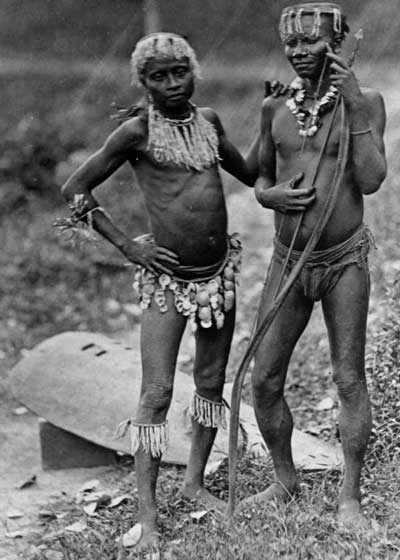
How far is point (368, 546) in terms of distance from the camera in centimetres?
387

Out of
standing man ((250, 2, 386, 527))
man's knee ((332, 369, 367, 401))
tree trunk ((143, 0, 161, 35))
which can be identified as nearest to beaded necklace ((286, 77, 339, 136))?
standing man ((250, 2, 386, 527))

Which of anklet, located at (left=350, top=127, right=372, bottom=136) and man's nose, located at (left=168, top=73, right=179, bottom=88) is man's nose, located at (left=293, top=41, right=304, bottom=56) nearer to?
anklet, located at (left=350, top=127, right=372, bottom=136)

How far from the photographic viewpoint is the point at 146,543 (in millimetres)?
4246

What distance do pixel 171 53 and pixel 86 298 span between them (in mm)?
5239

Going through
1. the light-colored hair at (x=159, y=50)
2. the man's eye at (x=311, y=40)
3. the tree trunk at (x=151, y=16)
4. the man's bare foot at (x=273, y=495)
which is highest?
the tree trunk at (x=151, y=16)

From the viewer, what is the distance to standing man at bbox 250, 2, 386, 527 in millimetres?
3855

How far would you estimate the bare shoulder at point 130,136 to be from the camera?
4215mm

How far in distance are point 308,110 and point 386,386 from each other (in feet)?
6.05

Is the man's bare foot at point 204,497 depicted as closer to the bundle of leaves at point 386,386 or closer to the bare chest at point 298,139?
the bundle of leaves at point 386,386

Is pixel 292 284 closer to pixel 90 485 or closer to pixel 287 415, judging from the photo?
pixel 287 415

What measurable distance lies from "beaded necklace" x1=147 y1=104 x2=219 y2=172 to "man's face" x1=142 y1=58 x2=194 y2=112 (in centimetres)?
10

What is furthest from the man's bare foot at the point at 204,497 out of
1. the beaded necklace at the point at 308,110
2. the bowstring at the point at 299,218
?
the beaded necklace at the point at 308,110

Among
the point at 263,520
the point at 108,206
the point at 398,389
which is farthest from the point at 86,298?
the point at 263,520

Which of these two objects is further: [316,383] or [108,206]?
[108,206]
